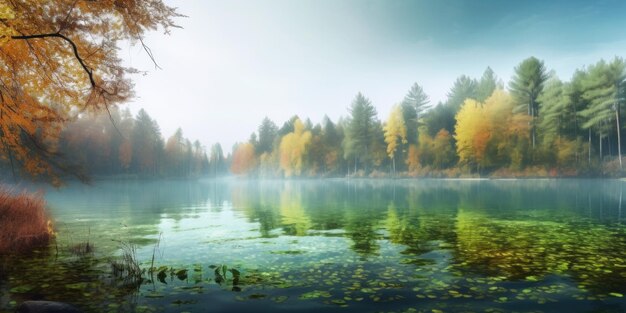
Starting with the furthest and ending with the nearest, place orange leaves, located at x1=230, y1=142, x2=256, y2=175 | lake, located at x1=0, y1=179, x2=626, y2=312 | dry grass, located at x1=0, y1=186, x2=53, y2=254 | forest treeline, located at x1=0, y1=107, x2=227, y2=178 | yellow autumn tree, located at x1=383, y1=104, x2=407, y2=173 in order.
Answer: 1. orange leaves, located at x1=230, y1=142, x2=256, y2=175
2. forest treeline, located at x1=0, y1=107, x2=227, y2=178
3. yellow autumn tree, located at x1=383, y1=104, x2=407, y2=173
4. dry grass, located at x1=0, y1=186, x2=53, y2=254
5. lake, located at x1=0, y1=179, x2=626, y2=312

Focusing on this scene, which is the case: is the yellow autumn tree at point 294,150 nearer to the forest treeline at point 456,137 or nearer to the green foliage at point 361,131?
the forest treeline at point 456,137

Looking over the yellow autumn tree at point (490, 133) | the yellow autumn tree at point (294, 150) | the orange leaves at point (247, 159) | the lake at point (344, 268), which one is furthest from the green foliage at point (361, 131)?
the lake at point (344, 268)

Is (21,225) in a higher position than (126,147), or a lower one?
lower

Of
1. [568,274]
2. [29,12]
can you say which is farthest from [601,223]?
[29,12]

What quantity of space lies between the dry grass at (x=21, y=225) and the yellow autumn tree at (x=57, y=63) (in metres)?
2.26

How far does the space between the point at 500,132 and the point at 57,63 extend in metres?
69.1

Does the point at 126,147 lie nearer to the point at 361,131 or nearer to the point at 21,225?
the point at 361,131

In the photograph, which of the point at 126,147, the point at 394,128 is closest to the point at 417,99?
the point at 394,128

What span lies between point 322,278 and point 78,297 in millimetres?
5332

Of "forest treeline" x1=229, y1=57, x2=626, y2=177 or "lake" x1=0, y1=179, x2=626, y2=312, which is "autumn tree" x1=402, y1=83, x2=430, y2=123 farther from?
"lake" x1=0, y1=179, x2=626, y2=312

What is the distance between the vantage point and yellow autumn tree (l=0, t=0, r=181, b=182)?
10.7 metres

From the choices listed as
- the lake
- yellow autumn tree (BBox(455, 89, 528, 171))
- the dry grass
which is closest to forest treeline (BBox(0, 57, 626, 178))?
yellow autumn tree (BBox(455, 89, 528, 171))

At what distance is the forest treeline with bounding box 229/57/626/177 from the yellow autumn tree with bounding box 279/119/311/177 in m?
0.51

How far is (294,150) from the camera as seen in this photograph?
103 m
